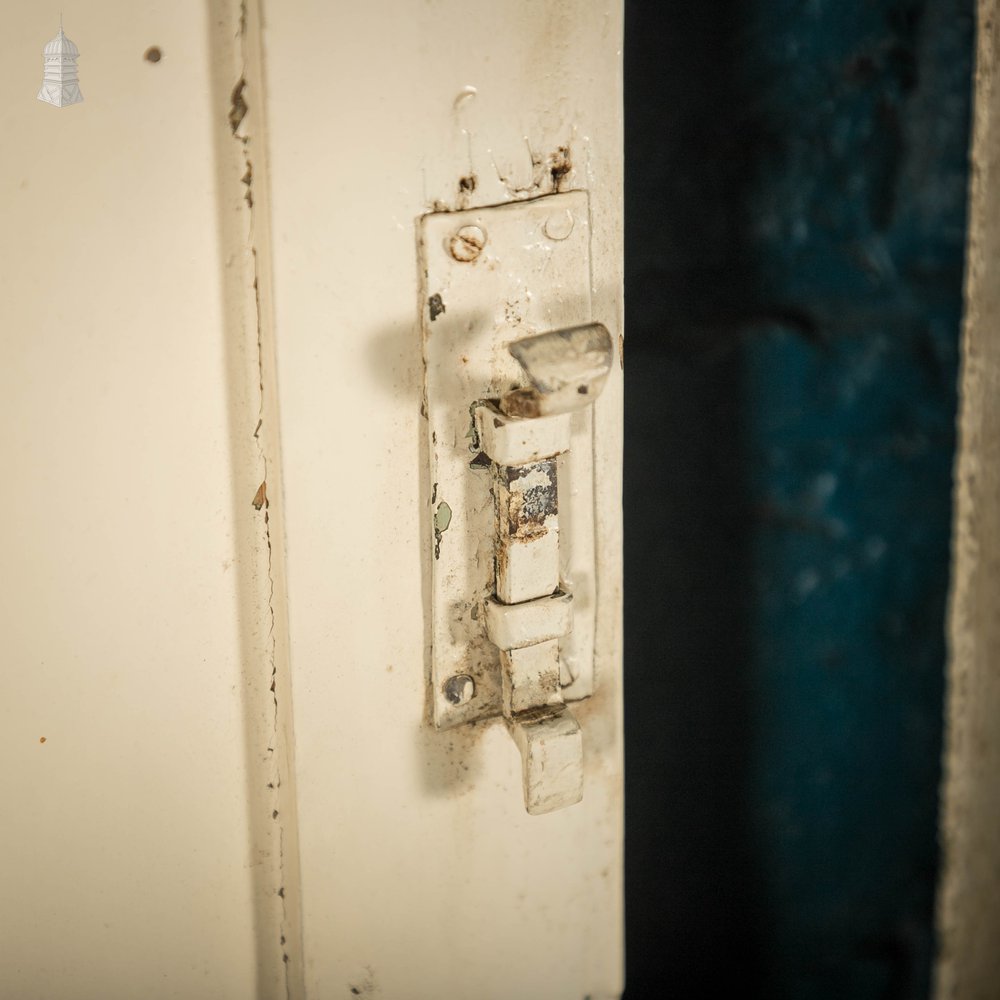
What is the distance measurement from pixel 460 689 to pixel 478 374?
15cm

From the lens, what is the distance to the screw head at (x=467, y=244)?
419mm

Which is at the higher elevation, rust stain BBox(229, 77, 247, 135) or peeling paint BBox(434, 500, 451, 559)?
rust stain BBox(229, 77, 247, 135)

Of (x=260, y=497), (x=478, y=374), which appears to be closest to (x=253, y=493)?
(x=260, y=497)

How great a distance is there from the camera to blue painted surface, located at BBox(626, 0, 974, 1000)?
64 cm

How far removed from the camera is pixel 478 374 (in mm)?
436

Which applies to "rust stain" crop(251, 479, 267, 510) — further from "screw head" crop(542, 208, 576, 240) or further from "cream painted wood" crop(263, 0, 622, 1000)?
"screw head" crop(542, 208, 576, 240)

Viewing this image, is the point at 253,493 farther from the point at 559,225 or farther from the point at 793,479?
the point at 793,479

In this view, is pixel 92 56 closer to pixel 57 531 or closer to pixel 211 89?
pixel 211 89

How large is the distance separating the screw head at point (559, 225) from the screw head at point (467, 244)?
30 mm

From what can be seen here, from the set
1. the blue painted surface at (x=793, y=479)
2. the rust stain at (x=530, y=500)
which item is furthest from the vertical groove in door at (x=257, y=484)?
the blue painted surface at (x=793, y=479)

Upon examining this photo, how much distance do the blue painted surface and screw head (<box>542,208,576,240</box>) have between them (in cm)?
21

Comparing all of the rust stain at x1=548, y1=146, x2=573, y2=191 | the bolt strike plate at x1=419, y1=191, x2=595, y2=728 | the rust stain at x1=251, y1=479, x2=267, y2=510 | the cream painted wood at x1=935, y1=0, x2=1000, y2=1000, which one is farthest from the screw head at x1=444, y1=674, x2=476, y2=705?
the cream painted wood at x1=935, y1=0, x2=1000, y2=1000

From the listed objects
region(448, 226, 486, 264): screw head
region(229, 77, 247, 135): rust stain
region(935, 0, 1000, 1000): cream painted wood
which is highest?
region(229, 77, 247, 135): rust stain

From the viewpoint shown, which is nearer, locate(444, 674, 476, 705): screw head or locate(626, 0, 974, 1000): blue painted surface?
locate(444, 674, 476, 705): screw head
